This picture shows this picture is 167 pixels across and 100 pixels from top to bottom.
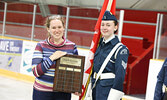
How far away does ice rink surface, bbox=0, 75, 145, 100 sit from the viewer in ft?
20.8

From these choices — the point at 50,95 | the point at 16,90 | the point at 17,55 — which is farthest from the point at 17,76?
the point at 50,95

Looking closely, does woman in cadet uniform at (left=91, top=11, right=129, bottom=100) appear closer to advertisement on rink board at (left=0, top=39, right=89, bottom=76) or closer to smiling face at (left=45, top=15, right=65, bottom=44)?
smiling face at (left=45, top=15, right=65, bottom=44)

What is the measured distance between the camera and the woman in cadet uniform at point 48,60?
105 inches

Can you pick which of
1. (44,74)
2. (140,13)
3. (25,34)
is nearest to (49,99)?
(44,74)

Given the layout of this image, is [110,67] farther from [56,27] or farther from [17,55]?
[17,55]

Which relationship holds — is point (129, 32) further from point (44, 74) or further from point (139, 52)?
point (44, 74)

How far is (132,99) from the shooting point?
21.9 feet

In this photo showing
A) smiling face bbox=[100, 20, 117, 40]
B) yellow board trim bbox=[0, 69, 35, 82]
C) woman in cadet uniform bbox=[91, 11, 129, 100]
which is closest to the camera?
woman in cadet uniform bbox=[91, 11, 129, 100]

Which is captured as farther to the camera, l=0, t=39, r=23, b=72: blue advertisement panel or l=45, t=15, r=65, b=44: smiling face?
l=0, t=39, r=23, b=72: blue advertisement panel

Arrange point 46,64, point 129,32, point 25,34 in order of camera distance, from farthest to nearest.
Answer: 1. point 129,32
2. point 25,34
3. point 46,64

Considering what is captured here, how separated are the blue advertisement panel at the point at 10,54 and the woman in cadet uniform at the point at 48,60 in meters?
5.78

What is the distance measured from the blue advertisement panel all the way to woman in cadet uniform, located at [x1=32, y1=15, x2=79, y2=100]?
19.0ft

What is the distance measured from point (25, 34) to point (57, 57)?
6254mm

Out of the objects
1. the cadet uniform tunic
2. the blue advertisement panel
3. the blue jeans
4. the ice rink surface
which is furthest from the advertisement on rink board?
the cadet uniform tunic
